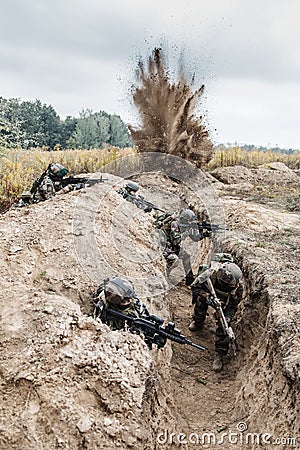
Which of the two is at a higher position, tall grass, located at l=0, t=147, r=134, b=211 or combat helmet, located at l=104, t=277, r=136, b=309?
tall grass, located at l=0, t=147, r=134, b=211

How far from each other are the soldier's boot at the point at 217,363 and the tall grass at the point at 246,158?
45.2 feet

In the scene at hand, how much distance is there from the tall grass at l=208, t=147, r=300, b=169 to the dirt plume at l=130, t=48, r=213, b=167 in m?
4.02

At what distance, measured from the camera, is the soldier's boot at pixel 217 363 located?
637cm

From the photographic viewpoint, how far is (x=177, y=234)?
8570mm

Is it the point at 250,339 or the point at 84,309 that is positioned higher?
the point at 84,309

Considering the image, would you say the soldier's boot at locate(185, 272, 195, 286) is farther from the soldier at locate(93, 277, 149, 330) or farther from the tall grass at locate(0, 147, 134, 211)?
the tall grass at locate(0, 147, 134, 211)

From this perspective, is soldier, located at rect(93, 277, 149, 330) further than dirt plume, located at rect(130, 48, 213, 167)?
No

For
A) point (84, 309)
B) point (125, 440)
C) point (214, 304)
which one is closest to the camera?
point (125, 440)

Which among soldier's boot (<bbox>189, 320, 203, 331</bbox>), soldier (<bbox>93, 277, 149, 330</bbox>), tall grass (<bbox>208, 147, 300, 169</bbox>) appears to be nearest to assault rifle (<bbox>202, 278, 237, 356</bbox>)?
soldier's boot (<bbox>189, 320, 203, 331</bbox>)

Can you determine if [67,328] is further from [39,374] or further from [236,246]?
[236,246]

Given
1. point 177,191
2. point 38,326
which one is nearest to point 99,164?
point 177,191

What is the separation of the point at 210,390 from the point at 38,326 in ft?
10.7

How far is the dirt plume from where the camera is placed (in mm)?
14273

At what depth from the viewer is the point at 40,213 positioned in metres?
7.10
